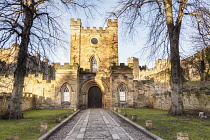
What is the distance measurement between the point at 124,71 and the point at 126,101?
150 inches

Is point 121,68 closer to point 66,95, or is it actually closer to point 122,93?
point 122,93

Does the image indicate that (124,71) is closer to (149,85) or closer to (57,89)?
(149,85)

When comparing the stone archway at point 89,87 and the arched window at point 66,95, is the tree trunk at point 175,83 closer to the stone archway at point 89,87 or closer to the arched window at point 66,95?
the stone archway at point 89,87

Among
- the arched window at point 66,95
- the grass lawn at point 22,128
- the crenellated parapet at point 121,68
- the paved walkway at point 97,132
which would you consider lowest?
the paved walkway at point 97,132

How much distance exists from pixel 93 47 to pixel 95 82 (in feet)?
19.0

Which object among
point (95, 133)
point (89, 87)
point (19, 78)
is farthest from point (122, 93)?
point (95, 133)

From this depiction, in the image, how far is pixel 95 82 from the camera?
23875 millimetres

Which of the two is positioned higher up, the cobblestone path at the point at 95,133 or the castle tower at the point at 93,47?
the castle tower at the point at 93,47

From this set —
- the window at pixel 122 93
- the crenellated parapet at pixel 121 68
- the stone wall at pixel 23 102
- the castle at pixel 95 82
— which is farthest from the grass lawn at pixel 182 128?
the crenellated parapet at pixel 121 68

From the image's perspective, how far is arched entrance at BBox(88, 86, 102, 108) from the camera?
24.6m

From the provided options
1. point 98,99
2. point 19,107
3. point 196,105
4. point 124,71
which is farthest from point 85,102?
point 196,105

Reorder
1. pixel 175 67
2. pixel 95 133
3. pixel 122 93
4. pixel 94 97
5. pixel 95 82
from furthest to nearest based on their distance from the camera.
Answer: pixel 94 97, pixel 95 82, pixel 122 93, pixel 175 67, pixel 95 133

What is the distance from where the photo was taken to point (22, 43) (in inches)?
458

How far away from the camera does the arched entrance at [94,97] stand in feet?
80.6
